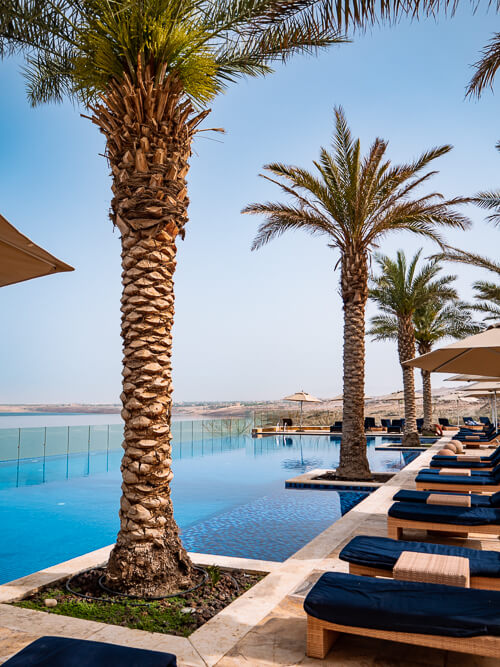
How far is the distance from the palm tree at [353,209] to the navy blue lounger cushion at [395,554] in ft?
26.8

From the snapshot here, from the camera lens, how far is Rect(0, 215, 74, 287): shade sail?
3297mm

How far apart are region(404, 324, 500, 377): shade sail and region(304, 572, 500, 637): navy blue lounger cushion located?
13.9 feet

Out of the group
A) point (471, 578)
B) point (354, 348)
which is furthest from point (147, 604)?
point (354, 348)

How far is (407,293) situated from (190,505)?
584 inches

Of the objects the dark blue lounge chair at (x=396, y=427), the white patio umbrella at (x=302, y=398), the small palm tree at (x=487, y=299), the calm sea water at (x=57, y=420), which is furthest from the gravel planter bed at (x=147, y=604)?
the dark blue lounge chair at (x=396, y=427)

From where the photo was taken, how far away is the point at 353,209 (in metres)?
12.5

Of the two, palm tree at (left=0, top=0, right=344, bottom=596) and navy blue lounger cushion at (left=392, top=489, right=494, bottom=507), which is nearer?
palm tree at (left=0, top=0, right=344, bottom=596)

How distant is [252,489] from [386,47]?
10316mm

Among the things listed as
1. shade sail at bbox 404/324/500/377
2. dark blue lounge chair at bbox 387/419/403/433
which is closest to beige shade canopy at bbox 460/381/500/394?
shade sail at bbox 404/324/500/377

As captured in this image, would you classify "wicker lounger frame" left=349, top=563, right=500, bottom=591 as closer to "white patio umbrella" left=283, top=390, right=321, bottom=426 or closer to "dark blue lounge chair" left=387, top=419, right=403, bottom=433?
"white patio umbrella" left=283, top=390, right=321, bottom=426

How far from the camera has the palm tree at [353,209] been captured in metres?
12.6

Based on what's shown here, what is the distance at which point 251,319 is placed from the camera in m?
78.1

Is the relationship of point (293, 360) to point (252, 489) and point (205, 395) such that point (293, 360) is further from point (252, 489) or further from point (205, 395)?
point (252, 489)

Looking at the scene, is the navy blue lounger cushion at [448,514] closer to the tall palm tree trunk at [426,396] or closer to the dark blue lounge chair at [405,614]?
the dark blue lounge chair at [405,614]
